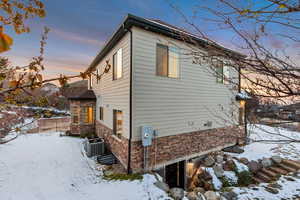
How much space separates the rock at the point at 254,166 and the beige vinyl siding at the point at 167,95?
243cm

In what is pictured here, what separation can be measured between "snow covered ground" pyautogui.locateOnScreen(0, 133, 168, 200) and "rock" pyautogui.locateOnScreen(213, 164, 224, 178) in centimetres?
317

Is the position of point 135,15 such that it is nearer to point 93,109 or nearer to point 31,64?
point 31,64

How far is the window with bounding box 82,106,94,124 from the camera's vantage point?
10781 millimetres

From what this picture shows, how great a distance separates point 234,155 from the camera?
7.62 meters

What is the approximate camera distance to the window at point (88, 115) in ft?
35.4

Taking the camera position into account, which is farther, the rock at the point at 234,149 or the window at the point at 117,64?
the rock at the point at 234,149

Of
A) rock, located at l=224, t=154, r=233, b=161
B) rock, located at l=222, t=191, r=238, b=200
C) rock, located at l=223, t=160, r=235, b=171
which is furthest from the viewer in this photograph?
rock, located at l=224, t=154, r=233, b=161

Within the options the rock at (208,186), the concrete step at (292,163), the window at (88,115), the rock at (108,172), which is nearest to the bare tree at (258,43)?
the rock at (208,186)

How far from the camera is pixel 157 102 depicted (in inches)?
227

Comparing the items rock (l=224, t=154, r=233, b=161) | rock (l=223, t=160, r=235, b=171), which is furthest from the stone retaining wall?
rock (l=223, t=160, r=235, b=171)

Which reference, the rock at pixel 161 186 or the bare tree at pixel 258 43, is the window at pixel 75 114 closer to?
the rock at pixel 161 186

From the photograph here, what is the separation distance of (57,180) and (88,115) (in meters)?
6.44

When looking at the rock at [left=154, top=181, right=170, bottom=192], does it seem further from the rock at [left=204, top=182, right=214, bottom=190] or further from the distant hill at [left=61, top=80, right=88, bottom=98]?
the distant hill at [left=61, top=80, right=88, bottom=98]

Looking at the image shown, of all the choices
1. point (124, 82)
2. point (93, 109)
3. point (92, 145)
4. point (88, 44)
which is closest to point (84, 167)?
point (92, 145)
